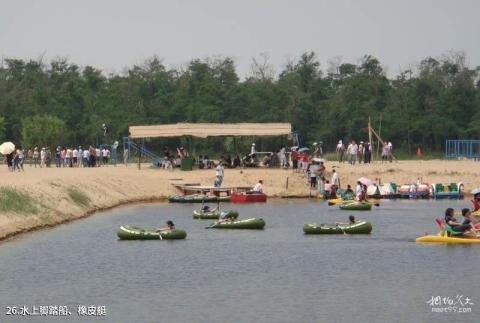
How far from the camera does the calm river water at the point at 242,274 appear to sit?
3216cm

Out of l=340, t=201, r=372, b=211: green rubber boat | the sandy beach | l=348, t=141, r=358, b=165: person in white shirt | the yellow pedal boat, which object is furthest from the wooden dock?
the yellow pedal boat

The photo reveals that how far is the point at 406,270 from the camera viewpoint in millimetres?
39188

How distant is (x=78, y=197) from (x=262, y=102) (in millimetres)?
45118

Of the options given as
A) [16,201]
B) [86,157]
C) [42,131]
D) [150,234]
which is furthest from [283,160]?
[150,234]

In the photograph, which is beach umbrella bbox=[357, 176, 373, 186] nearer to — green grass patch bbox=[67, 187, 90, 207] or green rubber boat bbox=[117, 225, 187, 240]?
green grass patch bbox=[67, 187, 90, 207]

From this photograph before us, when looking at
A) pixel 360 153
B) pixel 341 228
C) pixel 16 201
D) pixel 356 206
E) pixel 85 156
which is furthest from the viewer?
pixel 360 153

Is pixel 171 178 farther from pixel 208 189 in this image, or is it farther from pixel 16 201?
pixel 16 201

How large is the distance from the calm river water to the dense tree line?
152 ft

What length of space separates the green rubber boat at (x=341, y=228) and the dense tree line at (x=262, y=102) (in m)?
49.5

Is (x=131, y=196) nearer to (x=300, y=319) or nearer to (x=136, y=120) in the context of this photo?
(x=136, y=120)

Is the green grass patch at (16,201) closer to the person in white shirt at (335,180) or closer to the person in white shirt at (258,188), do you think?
the person in white shirt at (258,188)

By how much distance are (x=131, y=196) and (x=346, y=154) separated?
23968 millimetres

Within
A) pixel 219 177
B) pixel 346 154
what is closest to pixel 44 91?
pixel 346 154

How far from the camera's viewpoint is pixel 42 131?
312ft
